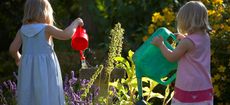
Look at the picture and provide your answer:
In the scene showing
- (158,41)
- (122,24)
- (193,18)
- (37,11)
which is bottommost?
(158,41)

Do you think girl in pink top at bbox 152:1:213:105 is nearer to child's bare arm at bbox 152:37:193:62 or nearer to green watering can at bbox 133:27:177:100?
child's bare arm at bbox 152:37:193:62

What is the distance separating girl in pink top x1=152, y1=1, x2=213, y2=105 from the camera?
4238 mm

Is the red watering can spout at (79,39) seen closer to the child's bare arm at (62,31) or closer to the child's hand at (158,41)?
the child's bare arm at (62,31)

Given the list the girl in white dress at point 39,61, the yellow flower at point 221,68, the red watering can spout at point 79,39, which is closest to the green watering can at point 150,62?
the red watering can spout at point 79,39

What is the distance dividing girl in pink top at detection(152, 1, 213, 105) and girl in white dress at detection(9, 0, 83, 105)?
777 mm

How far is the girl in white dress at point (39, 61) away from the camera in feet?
14.6

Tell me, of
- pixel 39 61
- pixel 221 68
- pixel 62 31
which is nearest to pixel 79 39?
pixel 62 31

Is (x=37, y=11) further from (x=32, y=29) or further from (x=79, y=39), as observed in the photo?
(x=79, y=39)

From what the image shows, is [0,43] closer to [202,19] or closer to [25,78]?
[25,78]

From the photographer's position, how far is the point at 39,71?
448cm

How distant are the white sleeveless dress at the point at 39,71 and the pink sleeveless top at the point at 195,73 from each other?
0.92 meters

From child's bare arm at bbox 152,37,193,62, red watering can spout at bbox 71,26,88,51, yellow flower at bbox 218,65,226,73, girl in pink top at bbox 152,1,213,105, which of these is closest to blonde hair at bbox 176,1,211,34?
girl in pink top at bbox 152,1,213,105

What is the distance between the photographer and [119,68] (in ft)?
16.6

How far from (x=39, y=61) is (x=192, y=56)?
1132 mm
